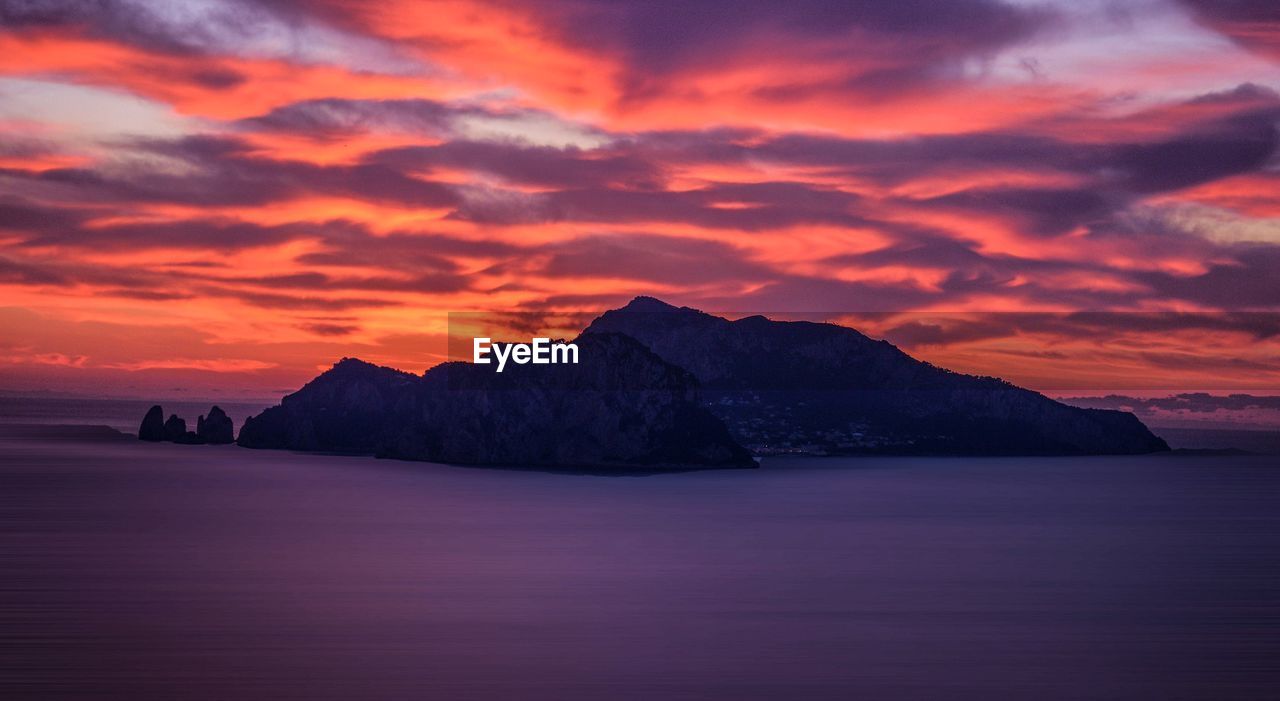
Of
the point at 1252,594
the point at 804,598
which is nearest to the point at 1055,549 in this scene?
the point at 1252,594

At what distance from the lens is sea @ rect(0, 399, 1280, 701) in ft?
98.1

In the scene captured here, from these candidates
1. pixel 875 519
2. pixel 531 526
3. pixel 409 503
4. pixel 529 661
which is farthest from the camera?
pixel 409 503

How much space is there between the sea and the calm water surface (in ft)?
0.53

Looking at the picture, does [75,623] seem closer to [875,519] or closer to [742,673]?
[742,673]

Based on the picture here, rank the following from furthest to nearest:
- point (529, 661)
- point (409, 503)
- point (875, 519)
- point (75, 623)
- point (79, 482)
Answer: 1. point (79, 482)
2. point (409, 503)
3. point (875, 519)
4. point (75, 623)
5. point (529, 661)

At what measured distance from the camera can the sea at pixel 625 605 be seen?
2991cm

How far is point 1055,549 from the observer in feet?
230

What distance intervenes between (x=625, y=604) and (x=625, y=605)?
0.25 meters

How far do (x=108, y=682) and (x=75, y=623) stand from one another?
399 inches

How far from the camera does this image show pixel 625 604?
1738 inches

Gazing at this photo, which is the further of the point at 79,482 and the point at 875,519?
the point at 79,482

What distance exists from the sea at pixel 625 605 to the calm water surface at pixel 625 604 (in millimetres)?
161

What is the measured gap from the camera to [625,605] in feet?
144

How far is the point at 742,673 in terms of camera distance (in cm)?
3059
